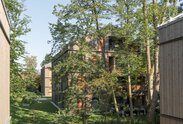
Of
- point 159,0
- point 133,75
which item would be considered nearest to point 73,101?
point 133,75

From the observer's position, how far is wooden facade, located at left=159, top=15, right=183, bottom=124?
35.3 feet

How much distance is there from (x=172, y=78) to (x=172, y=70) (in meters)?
0.29

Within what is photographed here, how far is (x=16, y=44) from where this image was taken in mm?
23078

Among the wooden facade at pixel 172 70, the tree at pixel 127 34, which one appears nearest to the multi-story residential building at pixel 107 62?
the tree at pixel 127 34

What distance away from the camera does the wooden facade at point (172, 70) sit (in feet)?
35.3

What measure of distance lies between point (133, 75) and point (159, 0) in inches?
270

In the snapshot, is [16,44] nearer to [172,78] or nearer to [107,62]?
[107,62]

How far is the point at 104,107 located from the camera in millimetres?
26531

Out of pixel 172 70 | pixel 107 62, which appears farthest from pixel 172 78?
pixel 107 62

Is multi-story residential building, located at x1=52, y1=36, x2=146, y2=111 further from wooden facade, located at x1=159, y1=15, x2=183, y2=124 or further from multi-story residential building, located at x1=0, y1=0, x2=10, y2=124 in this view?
multi-story residential building, located at x1=0, y1=0, x2=10, y2=124

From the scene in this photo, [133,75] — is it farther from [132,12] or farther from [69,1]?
[69,1]

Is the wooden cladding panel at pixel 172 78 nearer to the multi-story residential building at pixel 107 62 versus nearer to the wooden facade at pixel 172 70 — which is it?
the wooden facade at pixel 172 70

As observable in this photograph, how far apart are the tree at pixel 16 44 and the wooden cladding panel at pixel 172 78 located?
13.3 metres

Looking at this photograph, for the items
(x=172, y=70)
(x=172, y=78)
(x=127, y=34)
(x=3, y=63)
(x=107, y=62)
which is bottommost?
(x=172, y=78)
